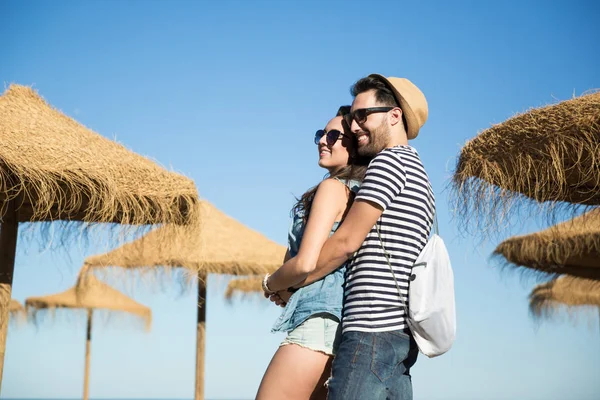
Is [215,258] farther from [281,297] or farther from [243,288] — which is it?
[281,297]

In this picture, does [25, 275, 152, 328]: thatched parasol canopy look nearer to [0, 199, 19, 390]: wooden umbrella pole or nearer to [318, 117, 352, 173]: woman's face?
[0, 199, 19, 390]: wooden umbrella pole

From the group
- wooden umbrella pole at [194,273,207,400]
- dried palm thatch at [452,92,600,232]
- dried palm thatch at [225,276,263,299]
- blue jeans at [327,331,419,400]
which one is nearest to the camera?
blue jeans at [327,331,419,400]

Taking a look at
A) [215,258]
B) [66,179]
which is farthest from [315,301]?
[215,258]

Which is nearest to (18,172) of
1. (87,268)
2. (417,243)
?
(417,243)

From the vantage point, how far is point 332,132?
2301 millimetres

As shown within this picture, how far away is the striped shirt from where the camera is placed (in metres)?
1.91

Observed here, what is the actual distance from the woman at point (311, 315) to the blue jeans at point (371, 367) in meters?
0.07

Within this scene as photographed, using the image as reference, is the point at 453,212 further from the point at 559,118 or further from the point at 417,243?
the point at 417,243

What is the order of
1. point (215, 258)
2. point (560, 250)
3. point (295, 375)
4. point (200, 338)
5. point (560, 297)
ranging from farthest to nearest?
point (560, 297), point (200, 338), point (215, 258), point (560, 250), point (295, 375)

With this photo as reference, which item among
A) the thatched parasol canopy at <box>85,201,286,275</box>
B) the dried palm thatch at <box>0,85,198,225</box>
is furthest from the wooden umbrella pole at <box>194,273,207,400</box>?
the dried palm thatch at <box>0,85,198,225</box>

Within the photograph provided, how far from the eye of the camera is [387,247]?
6.45ft

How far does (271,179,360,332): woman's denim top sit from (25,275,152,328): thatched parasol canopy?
14.6 metres

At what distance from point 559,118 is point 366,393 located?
303cm

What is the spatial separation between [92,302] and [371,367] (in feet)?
50.7
